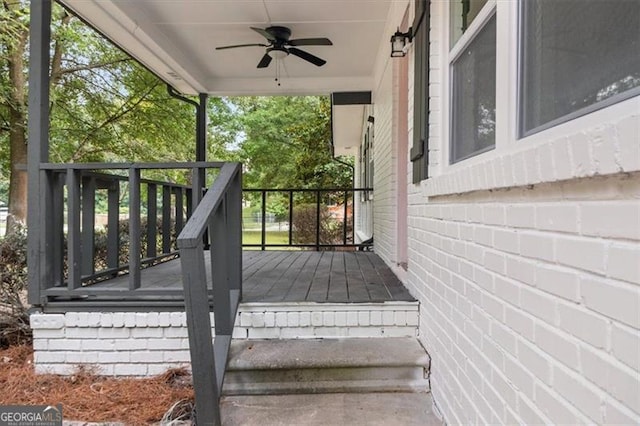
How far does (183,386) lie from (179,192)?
8.92 ft

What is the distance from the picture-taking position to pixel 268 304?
2.41 meters

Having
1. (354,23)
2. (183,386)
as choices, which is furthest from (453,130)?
(354,23)

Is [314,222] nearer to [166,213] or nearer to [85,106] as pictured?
[166,213]

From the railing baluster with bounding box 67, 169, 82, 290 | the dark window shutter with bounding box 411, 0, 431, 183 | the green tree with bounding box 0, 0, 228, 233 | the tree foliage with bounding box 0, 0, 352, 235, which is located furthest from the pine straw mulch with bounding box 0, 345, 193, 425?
the green tree with bounding box 0, 0, 228, 233

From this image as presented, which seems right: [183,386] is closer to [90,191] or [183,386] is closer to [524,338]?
[90,191]

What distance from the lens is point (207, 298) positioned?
62.8 inches

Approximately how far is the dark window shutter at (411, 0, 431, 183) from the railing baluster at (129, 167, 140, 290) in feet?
5.64

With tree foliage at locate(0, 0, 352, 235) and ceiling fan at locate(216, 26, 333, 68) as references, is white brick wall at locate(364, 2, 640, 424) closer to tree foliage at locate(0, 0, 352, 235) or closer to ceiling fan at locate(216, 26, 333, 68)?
ceiling fan at locate(216, 26, 333, 68)

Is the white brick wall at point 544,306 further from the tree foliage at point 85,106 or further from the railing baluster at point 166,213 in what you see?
the tree foliage at point 85,106

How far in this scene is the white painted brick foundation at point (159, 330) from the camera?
2400mm

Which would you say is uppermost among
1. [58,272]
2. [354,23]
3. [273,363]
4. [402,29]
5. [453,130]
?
[354,23]

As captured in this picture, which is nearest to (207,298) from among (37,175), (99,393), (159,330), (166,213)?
(159,330)

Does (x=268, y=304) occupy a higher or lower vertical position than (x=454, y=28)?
lower

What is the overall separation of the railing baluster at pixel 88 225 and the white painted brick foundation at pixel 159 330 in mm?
459
